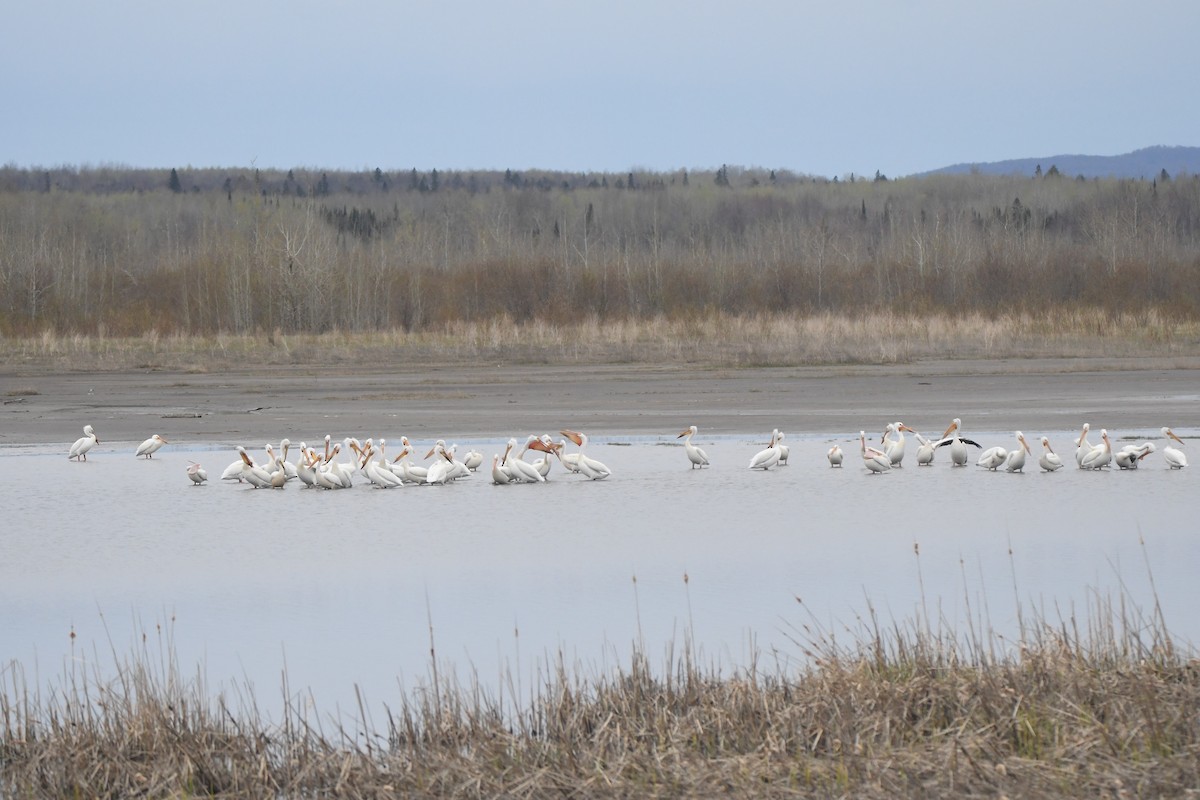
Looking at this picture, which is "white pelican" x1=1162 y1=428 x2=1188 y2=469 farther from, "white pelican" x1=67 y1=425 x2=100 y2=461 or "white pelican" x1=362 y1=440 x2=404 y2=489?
"white pelican" x1=67 y1=425 x2=100 y2=461

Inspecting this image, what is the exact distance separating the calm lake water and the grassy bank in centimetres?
1366

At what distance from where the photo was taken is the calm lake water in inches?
282

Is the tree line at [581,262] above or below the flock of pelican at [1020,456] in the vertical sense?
above

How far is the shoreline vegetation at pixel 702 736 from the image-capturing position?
4.59 metres

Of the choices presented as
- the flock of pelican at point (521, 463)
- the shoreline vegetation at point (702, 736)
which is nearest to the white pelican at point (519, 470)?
the flock of pelican at point (521, 463)

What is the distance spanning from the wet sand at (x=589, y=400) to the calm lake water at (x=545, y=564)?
368 centimetres

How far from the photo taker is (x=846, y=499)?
39.3ft

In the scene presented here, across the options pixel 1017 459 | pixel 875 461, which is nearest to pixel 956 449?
pixel 1017 459

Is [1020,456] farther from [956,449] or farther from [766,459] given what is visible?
[766,459]

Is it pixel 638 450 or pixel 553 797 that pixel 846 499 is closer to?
pixel 638 450

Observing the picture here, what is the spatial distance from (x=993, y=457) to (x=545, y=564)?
579 cm

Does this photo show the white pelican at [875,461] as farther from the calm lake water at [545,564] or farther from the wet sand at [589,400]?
the wet sand at [589,400]

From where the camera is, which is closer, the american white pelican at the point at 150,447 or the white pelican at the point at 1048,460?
the white pelican at the point at 1048,460

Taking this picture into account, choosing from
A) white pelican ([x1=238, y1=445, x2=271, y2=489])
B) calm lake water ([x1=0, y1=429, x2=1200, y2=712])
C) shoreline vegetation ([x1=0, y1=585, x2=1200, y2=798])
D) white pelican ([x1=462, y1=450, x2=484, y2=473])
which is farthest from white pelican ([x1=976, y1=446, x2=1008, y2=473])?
shoreline vegetation ([x1=0, y1=585, x2=1200, y2=798])
